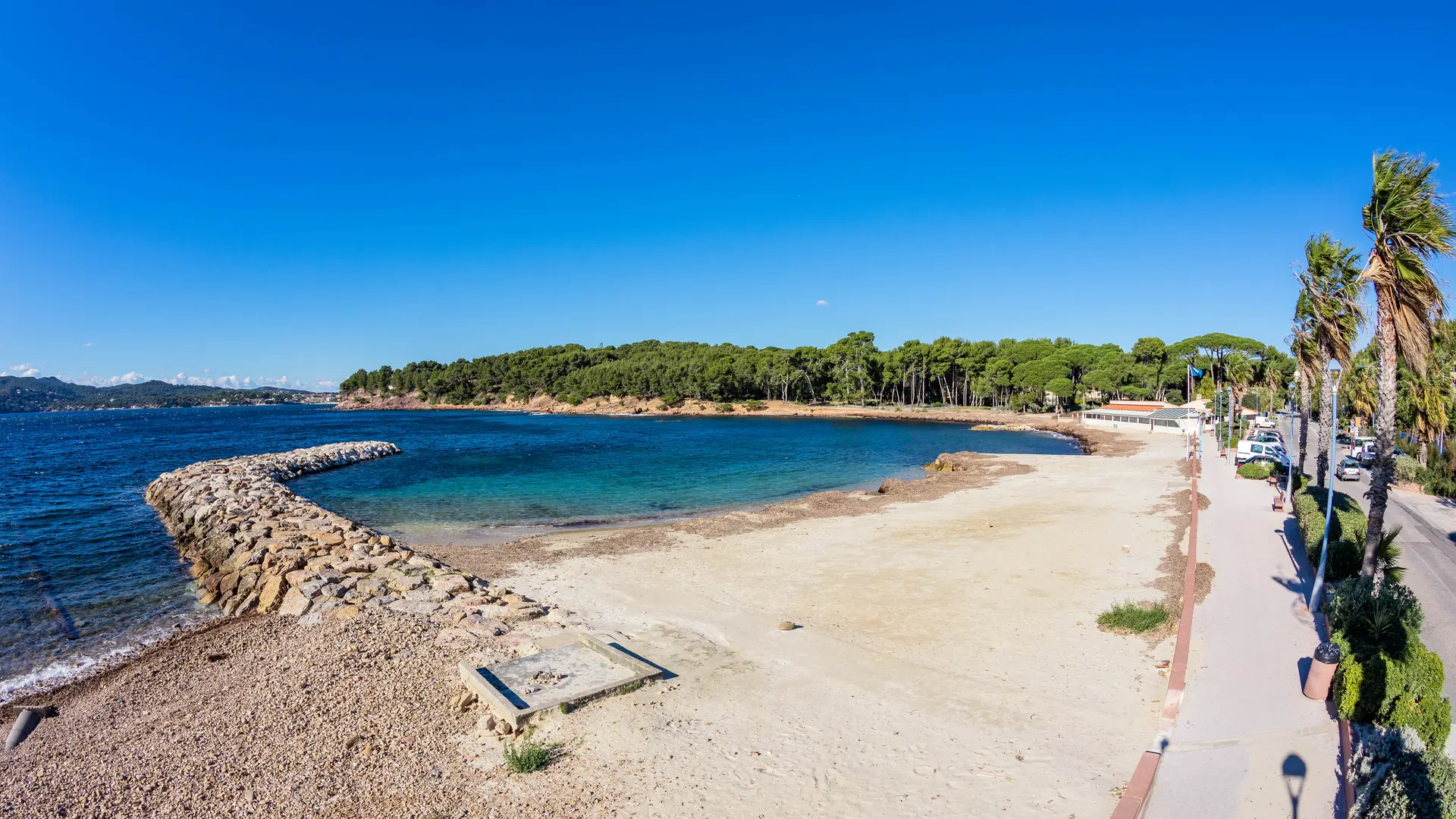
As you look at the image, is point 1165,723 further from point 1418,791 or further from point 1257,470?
point 1257,470

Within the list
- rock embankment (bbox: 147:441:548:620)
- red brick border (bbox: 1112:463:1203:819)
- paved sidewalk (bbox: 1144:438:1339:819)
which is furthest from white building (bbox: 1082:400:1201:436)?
rock embankment (bbox: 147:441:548:620)

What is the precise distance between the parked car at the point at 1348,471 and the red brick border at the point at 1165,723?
21689 millimetres

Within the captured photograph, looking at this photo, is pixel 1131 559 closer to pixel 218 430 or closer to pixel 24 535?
pixel 24 535

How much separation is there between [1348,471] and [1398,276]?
2411 cm

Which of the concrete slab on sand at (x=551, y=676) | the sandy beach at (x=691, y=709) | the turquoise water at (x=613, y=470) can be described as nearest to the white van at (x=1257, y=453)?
the turquoise water at (x=613, y=470)

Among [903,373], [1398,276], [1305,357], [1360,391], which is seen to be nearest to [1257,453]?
[1360,391]

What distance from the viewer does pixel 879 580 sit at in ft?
52.7

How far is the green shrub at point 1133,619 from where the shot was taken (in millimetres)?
12078

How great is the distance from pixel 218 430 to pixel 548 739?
332 ft

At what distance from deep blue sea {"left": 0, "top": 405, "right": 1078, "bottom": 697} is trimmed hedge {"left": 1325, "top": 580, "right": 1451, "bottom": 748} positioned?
1908 centimetres

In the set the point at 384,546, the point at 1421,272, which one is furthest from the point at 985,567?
the point at 384,546

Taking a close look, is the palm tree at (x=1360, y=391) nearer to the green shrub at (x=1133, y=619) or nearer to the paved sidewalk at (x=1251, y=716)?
the paved sidewalk at (x=1251, y=716)

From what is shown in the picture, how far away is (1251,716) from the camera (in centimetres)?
847

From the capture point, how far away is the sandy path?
7629 mm
